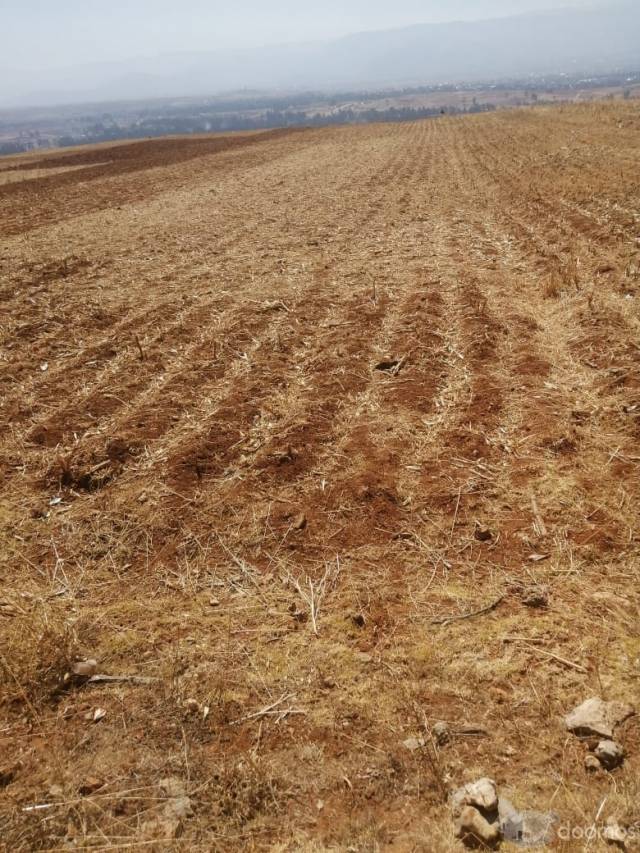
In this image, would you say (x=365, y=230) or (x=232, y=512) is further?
(x=365, y=230)

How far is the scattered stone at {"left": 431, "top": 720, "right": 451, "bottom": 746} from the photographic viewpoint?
2.57 meters

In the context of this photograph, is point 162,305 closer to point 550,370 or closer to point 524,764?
point 550,370

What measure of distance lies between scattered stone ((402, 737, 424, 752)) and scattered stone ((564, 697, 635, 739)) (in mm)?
733

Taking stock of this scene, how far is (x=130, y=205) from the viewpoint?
17156 millimetres

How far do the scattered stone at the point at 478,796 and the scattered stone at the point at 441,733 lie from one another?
0.22 metres

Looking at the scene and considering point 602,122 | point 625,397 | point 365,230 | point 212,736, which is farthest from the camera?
point 602,122

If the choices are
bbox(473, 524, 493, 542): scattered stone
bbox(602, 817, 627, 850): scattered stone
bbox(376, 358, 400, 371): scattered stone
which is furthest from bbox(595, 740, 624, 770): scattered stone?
bbox(376, 358, 400, 371): scattered stone

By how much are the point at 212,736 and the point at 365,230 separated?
1153 cm

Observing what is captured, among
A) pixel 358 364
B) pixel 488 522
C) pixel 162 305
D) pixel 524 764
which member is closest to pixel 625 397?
pixel 488 522

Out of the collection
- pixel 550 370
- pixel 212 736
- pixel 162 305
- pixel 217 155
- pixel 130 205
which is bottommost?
pixel 212 736

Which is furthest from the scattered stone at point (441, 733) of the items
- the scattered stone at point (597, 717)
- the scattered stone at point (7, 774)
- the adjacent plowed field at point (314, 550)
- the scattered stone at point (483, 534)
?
the scattered stone at point (7, 774)

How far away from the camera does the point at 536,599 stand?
129 inches

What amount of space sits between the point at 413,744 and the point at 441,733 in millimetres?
153

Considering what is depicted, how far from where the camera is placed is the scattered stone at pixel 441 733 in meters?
2.57
